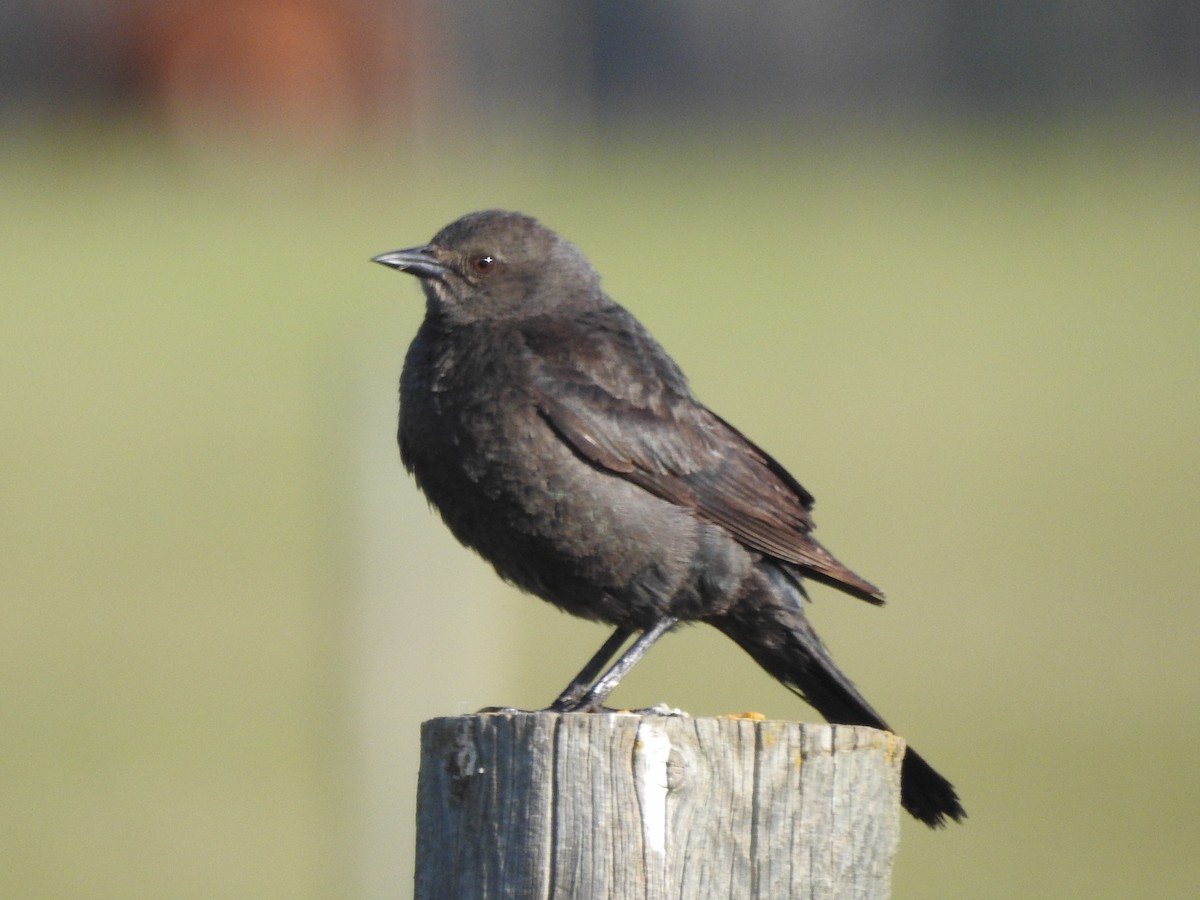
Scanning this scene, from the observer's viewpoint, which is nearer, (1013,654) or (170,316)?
(1013,654)

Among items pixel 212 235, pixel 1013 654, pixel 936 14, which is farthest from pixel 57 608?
pixel 936 14

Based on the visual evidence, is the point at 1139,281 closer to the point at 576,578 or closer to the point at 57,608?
the point at 57,608

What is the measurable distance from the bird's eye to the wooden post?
2.63 metres

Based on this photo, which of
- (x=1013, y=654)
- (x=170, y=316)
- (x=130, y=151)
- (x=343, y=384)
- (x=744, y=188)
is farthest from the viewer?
(x=130, y=151)

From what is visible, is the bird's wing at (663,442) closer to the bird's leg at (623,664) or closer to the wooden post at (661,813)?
the bird's leg at (623,664)

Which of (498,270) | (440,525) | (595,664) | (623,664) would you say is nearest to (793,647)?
(623,664)

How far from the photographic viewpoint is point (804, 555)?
5309 mm

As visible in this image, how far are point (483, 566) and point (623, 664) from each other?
251 centimetres

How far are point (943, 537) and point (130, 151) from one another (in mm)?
19647

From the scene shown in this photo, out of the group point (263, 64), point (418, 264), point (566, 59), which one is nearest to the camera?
point (418, 264)

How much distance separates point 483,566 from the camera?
7.84 m

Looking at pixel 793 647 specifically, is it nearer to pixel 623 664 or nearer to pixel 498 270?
pixel 623 664

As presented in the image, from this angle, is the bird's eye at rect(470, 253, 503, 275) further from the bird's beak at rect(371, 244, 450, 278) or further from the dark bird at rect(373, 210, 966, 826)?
the dark bird at rect(373, 210, 966, 826)

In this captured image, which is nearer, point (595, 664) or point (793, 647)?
point (793, 647)
